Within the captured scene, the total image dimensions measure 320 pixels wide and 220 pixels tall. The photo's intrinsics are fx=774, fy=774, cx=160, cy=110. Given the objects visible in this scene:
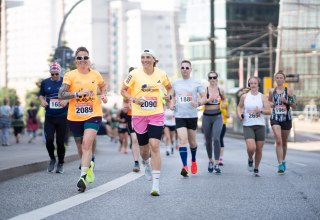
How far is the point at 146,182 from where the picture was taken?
1196 cm

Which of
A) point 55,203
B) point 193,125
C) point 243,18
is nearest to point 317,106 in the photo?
point 243,18

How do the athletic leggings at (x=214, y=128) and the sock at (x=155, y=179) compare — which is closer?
the sock at (x=155, y=179)

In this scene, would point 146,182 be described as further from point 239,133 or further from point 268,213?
point 239,133

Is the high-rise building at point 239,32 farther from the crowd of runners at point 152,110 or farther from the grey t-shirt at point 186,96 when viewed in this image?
the grey t-shirt at point 186,96

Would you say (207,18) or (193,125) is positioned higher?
(207,18)

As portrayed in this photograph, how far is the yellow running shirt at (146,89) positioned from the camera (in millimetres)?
10508

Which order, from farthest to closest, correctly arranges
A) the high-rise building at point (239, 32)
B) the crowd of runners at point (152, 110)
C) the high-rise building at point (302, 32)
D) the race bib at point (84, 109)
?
the high-rise building at point (239, 32) → the high-rise building at point (302, 32) → the race bib at point (84, 109) → the crowd of runners at point (152, 110)

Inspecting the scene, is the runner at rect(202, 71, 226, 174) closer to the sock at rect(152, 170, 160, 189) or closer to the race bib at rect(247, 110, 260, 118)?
the race bib at rect(247, 110, 260, 118)

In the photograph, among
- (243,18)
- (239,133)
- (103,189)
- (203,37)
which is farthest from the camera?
(203,37)

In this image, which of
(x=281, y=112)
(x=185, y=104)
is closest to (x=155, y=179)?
(x=185, y=104)

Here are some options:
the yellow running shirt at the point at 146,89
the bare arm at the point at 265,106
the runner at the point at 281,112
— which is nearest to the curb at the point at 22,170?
the yellow running shirt at the point at 146,89

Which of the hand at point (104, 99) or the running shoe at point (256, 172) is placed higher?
the hand at point (104, 99)

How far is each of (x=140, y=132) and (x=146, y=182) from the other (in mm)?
1571

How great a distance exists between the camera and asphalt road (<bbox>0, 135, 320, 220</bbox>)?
8.06 m
